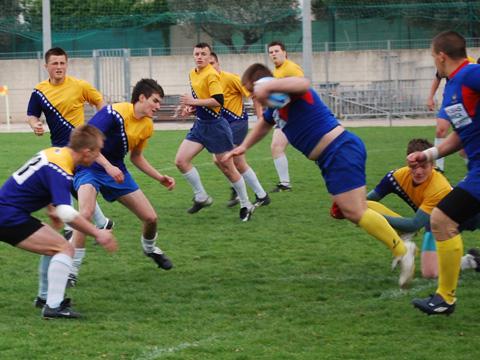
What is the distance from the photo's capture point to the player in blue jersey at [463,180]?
6.33 m

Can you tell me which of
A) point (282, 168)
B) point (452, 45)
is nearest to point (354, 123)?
point (282, 168)

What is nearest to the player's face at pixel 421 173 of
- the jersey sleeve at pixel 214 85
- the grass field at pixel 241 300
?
the grass field at pixel 241 300

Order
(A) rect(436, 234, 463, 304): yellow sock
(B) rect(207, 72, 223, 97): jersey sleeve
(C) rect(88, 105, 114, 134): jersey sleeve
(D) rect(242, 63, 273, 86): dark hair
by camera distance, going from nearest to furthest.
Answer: (A) rect(436, 234, 463, 304): yellow sock < (D) rect(242, 63, 273, 86): dark hair < (C) rect(88, 105, 114, 134): jersey sleeve < (B) rect(207, 72, 223, 97): jersey sleeve

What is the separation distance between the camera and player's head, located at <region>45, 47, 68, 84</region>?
31.0ft

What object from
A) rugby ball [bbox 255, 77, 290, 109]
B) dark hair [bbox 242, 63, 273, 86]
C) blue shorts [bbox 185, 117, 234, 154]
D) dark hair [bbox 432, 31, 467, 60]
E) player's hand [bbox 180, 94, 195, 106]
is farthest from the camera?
blue shorts [bbox 185, 117, 234, 154]

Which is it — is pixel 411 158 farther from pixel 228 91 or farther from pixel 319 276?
pixel 228 91

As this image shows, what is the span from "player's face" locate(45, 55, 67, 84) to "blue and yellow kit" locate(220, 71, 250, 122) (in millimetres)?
3341

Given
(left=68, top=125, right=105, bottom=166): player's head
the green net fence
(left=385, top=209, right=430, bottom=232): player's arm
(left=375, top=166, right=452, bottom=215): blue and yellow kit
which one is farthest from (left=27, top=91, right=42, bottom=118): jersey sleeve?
the green net fence

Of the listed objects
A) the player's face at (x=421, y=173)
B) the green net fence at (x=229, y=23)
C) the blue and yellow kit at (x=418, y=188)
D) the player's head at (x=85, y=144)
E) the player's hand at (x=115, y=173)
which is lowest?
the blue and yellow kit at (x=418, y=188)

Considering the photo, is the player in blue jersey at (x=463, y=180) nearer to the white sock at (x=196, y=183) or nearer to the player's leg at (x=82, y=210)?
the player's leg at (x=82, y=210)

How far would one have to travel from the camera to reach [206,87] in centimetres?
1167

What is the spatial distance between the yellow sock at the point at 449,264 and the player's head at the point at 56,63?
15.2 ft

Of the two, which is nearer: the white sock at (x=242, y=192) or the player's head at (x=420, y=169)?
the player's head at (x=420, y=169)

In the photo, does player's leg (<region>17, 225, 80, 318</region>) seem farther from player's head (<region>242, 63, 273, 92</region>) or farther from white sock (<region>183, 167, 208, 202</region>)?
white sock (<region>183, 167, 208, 202</region>)
